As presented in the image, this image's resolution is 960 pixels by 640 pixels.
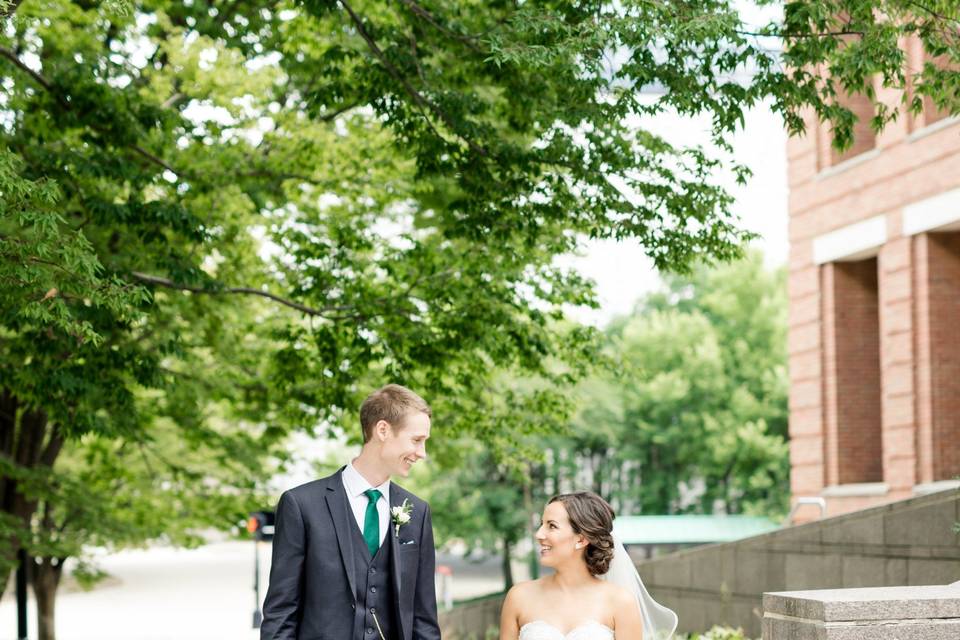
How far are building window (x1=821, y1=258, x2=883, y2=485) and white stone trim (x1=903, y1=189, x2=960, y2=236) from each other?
7.34ft

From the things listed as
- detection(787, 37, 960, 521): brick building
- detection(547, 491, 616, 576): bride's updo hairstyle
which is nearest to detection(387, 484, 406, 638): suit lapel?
detection(547, 491, 616, 576): bride's updo hairstyle

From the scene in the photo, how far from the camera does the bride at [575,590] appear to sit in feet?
20.2

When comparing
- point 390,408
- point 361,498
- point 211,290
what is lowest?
point 361,498

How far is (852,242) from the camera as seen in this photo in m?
20.7

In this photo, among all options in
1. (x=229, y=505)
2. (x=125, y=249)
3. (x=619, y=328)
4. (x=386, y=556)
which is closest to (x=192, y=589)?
(x=619, y=328)

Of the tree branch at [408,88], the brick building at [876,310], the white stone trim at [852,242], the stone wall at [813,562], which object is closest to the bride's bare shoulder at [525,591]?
the tree branch at [408,88]

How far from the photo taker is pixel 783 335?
54719 mm

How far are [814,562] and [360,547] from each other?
33.1 feet

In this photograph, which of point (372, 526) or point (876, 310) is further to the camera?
point (876, 310)

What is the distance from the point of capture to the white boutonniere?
5238 mm

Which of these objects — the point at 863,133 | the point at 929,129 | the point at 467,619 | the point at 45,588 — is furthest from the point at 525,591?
the point at 467,619

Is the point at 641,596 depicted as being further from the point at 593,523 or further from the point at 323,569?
the point at 323,569

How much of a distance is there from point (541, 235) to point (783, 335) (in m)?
43.5

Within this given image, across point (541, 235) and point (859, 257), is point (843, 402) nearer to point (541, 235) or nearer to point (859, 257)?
point (859, 257)
